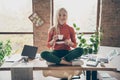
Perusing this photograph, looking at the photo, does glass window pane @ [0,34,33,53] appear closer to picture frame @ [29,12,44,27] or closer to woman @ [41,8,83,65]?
picture frame @ [29,12,44,27]

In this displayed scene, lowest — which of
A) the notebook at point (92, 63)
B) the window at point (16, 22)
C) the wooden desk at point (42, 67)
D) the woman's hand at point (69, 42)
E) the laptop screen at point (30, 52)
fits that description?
the wooden desk at point (42, 67)

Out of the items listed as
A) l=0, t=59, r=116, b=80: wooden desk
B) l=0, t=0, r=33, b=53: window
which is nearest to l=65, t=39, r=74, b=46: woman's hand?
l=0, t=59, r=116, b=80: wooden desk

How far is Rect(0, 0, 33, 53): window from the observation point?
427cm

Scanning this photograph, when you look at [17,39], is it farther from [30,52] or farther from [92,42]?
[92,42]

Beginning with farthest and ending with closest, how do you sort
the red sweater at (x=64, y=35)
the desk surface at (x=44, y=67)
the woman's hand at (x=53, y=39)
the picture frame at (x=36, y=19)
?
the picture frame at (x=36, y=19) → the red sweater at (x=64, y=35) → the woman's hand at (x=53, y=39) → the desk surface at (x=44, y=67)

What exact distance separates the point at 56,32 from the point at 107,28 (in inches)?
63.9

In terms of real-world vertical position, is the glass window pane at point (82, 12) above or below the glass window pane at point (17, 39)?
above

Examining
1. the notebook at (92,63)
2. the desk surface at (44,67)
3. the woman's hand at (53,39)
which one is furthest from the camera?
the woman's hand at (53,39)

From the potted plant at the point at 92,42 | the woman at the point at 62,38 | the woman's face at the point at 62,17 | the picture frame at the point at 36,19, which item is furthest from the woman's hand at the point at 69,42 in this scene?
the picture frame at the point at 36,19

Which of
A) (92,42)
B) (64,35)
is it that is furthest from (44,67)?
(92,42)

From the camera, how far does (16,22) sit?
14.2 feet

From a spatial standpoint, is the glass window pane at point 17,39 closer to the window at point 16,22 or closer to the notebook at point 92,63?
the window at point 16,22

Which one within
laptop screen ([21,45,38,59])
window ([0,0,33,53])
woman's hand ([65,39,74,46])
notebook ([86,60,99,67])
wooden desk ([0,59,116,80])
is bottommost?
wooden desk ([0,59,116,80])

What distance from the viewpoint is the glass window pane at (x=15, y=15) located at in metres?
4.26
